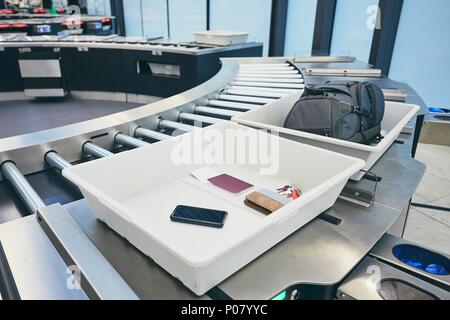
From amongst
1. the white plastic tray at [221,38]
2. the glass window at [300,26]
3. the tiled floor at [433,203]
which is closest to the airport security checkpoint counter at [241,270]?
the tiled floor at [433,203]

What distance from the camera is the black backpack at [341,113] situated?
39.2 inches

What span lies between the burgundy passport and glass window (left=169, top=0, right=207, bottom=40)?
4.55m

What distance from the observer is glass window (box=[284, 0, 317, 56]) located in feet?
12.7

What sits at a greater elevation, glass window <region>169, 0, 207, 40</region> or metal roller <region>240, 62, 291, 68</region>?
glass window <region>169, 0, 207, 40</region>

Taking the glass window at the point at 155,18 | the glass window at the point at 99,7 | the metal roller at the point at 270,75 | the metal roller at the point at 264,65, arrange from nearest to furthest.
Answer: the metal roller at the point at 270,75, the metal roller at the point at 264,65, the glass window at the point at 155,18, the glass window at the point at 99,7

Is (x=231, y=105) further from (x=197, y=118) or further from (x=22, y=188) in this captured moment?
(x=22, y=188)

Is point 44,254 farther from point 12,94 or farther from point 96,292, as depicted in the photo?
point 12,94

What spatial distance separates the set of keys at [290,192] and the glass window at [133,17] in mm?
7142

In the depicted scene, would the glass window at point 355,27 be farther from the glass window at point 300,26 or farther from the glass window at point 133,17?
the glass window at point 133,17

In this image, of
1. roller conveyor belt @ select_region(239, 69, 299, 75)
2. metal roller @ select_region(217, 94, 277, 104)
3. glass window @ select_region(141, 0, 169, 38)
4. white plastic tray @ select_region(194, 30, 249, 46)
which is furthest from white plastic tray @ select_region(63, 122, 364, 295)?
glass window @ select_region(141, 0, 169, 38)

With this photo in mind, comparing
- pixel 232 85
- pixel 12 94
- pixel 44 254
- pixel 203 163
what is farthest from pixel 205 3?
pixel 44 254

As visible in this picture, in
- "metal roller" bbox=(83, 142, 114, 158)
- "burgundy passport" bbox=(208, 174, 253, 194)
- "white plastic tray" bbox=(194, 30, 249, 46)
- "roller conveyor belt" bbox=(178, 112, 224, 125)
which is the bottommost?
"metal roller" bbox=(83, 142, 114, 158)

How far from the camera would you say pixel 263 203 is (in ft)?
2.39

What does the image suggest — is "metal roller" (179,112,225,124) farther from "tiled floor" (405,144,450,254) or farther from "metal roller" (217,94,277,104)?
"tiled floor" (405,144,450,254)
